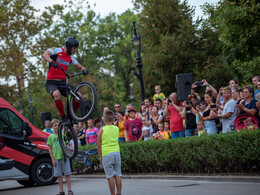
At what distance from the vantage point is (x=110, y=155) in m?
8.88

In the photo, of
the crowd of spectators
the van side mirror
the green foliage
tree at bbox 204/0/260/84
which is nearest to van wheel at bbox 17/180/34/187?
the van side mirror

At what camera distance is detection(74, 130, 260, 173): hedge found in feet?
37.6

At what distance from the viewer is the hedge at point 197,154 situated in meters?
11.5

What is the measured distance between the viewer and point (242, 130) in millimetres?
11844

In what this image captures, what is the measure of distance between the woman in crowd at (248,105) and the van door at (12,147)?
23.6ft

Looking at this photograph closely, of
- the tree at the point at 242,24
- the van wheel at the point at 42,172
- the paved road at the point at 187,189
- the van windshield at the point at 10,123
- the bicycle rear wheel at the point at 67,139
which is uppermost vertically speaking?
the tree at the point at 242,24

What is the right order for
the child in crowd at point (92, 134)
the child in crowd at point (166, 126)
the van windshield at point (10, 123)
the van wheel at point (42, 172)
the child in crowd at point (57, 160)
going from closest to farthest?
the child in crowd at point (57, 160), the van windshield at point (10, 123), the van wheel at point (42, 172), the child in crowd at point (166, 126), the child in crowd at point (92, 134)

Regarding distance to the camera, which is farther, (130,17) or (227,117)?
(130,17)

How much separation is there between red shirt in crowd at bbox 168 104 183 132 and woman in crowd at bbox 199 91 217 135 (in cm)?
130

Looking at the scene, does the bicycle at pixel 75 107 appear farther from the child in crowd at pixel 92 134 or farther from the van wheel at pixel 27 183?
the child in crowd at pixel 92 134

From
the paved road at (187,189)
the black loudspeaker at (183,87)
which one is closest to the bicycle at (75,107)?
the paved road at (187,189)

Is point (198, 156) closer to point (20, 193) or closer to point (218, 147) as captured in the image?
point (218, 147)

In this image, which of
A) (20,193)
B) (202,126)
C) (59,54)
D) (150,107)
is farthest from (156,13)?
(59,54)

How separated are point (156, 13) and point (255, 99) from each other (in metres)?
23.3
